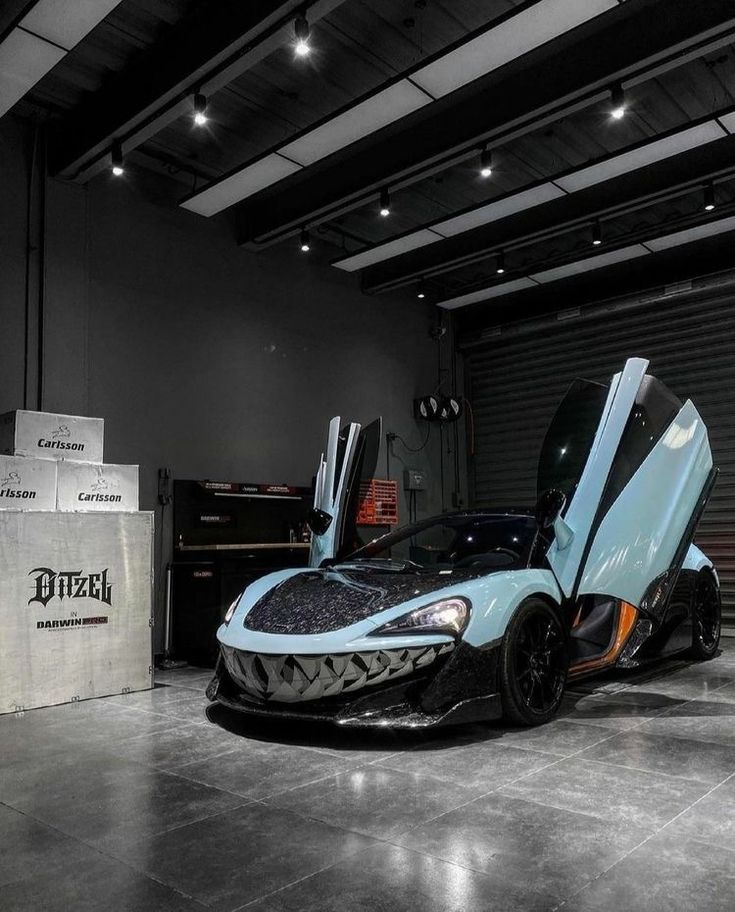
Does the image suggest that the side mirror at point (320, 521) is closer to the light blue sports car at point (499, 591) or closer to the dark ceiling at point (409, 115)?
the light blue sports car at point (499, 591)

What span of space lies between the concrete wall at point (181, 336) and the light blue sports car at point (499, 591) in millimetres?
2207

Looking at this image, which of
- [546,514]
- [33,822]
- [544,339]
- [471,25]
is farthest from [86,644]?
[544,339]

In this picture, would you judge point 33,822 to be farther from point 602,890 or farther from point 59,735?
point 602,890

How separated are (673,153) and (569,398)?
269 centimetres

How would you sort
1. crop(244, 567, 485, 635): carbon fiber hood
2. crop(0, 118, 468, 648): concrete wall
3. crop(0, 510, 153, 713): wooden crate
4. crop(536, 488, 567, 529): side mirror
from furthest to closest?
crop(0, 118, 468, 648): concrete wall
crop(0, 510, 153, 713): wooden crate
crop(536, 488, 567, 529): side mirror
crop(244, 567, 485, 635): carbon fiber hood

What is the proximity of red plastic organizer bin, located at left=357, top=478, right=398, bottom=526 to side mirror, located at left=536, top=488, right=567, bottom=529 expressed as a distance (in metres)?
4.46

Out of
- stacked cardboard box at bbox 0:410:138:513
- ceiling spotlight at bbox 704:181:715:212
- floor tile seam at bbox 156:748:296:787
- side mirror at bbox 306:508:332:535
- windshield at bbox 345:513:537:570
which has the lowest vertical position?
floor tile seam at bbox 156:748:296:787

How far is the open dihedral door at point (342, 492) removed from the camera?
485 cm

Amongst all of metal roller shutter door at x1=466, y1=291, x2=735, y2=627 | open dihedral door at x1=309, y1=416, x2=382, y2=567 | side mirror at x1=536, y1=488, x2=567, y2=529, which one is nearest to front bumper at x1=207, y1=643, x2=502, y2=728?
side mirror at x1=536, y1=488, x2=567, y2=529

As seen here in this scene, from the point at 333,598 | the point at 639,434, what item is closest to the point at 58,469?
the point at 333,598

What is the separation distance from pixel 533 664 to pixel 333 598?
3.42 ft

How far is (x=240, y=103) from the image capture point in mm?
5676

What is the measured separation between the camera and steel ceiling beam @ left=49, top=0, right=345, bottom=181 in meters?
4.20

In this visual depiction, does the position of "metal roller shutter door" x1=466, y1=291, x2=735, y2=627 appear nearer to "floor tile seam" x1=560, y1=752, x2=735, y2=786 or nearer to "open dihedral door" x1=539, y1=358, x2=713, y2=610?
"open dihedral door" x1=539, y1=358, x2=713, y2=610
